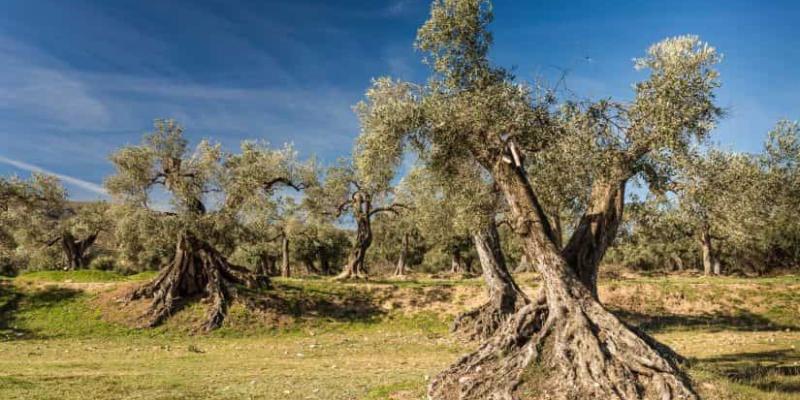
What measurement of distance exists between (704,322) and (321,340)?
2387 cm

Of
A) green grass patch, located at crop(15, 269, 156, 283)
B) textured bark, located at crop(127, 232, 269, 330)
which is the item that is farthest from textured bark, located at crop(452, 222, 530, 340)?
green grass patch, located at crop(15, 269, 156, 283)

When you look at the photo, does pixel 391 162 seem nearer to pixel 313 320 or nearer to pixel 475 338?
pixel 475 338

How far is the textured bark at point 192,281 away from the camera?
35219mm

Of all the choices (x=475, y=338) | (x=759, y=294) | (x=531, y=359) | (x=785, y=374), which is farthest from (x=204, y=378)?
(x=759, y=294)

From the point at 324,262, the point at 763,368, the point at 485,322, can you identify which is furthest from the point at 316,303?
the point at 324,262

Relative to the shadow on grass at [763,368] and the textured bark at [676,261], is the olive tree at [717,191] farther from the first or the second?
the textured bark at [676,261]

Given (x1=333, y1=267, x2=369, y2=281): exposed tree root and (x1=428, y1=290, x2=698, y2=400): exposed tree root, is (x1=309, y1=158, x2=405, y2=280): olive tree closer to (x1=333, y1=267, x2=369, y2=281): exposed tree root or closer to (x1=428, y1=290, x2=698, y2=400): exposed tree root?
(x1=333, y1=267, x2=369, y2=281): exposed tree root

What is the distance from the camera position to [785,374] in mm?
15695

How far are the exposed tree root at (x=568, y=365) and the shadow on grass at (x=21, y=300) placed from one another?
31.3m

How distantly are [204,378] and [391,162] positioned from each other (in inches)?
370

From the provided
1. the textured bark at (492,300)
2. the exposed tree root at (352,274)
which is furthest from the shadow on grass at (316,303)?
the textured bark at (492,300)

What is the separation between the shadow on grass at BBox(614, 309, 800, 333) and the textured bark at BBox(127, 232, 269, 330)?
25.7m

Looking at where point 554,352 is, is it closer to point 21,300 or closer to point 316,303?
point 316,303

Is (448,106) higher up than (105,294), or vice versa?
(448,106)
